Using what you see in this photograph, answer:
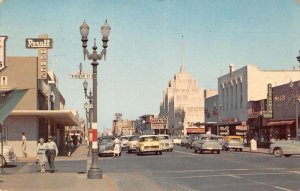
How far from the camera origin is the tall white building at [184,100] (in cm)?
17988

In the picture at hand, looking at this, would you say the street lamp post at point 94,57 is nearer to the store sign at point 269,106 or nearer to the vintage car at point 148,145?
the vintage car at point 148,145

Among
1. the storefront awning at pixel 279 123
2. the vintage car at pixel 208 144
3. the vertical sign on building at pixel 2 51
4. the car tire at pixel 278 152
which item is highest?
the vertical sign on building at pixel 2 51

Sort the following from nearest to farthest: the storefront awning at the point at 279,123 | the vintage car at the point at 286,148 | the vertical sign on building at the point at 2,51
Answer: the vertical sign on building at the point at 2,51 < the vintage car at the point at 286,148 < the storefront awning at the point at 279,123

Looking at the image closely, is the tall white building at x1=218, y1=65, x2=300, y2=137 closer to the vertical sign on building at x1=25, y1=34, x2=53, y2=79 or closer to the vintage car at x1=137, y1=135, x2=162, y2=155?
the vintage car at x1=137, y1=135, x2=162, y2=155

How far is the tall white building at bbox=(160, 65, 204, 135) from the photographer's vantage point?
179875 mm

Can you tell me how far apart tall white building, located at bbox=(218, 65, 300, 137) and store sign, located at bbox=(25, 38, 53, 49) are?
39350 mm

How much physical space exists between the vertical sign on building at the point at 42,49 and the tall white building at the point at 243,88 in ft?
130

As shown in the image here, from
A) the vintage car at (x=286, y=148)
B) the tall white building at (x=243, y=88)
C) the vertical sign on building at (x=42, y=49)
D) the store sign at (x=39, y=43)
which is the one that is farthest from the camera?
the tall white building at (x=243, y=88)

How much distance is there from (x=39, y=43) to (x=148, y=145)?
1171 cm

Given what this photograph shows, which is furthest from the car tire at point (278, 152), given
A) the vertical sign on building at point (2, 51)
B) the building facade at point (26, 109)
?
the vertical sign on building at point (2, 51)

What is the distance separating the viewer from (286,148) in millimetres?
42000

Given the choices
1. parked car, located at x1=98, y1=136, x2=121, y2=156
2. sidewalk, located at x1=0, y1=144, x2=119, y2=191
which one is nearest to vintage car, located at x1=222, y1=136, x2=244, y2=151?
parked car, located at x1=98, y1=136, x2=121, y2=156

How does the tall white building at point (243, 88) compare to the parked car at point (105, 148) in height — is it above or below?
above

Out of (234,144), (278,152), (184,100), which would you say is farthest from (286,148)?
(184,100)
